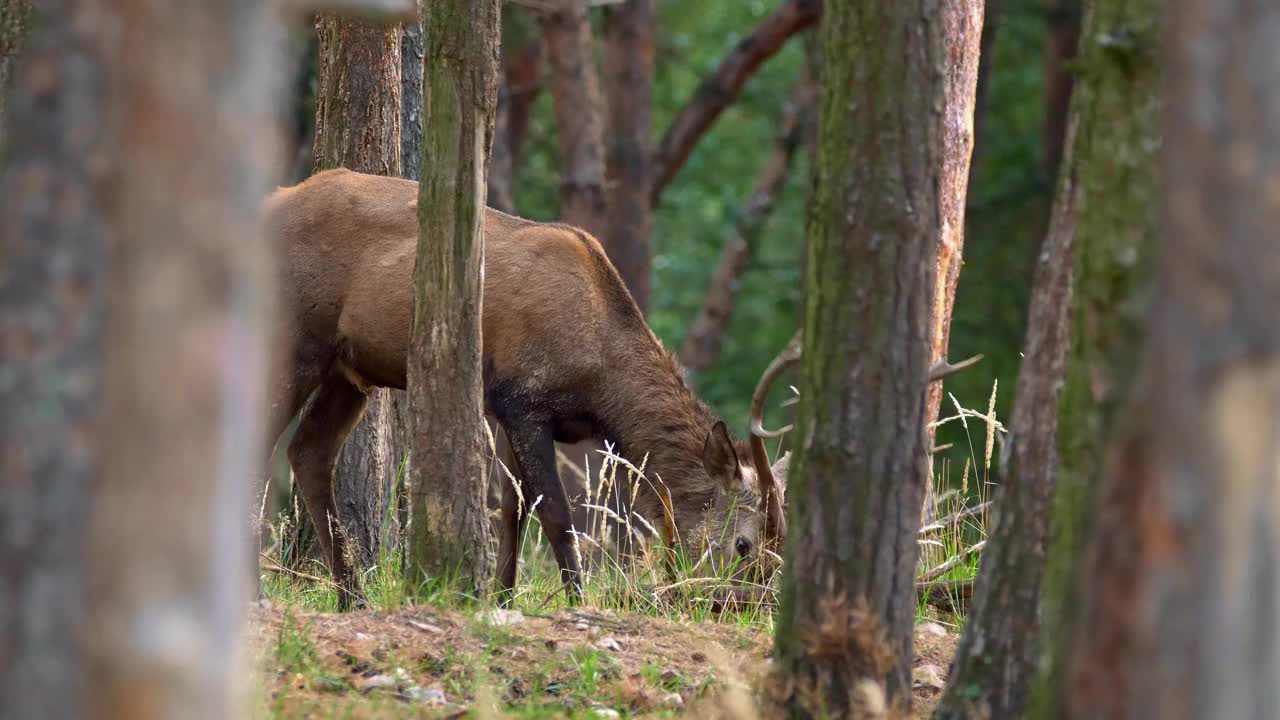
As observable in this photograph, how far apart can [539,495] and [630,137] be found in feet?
27.7

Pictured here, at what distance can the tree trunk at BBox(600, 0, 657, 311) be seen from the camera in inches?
606

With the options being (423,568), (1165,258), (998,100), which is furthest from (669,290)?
(1165,258)

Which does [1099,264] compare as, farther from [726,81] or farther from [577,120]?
[726,81]

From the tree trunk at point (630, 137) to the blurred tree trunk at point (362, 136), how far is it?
670 centimetres

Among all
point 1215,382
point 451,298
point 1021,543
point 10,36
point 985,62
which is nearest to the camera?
point 1215,382

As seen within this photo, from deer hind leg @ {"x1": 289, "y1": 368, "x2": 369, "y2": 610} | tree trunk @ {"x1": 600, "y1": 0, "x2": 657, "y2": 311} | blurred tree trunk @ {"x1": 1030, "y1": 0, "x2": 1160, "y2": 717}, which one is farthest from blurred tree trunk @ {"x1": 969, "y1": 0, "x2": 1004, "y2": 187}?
blurred tree trunk @ {"x1": 1030, "y1": 0, "x2": 1160, "y2": 717}

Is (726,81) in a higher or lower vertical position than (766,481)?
higher

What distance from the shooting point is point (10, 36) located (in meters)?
6.78

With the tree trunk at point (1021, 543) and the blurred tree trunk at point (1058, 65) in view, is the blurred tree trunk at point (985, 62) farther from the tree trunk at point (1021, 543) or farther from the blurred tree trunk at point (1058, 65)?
the tree trunk at point (1021, 543)

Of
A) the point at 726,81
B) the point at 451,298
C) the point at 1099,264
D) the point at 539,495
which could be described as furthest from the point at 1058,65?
the point at 1099,264

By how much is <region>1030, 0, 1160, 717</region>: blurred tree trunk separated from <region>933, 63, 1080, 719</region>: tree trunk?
39 centimetres

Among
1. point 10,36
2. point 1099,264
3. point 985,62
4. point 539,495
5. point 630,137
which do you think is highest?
point 985,62

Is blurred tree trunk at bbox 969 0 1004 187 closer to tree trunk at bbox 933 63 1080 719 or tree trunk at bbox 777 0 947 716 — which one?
tree trunk at bbox 933 63 1080 719

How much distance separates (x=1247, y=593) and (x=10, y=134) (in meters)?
1.88
